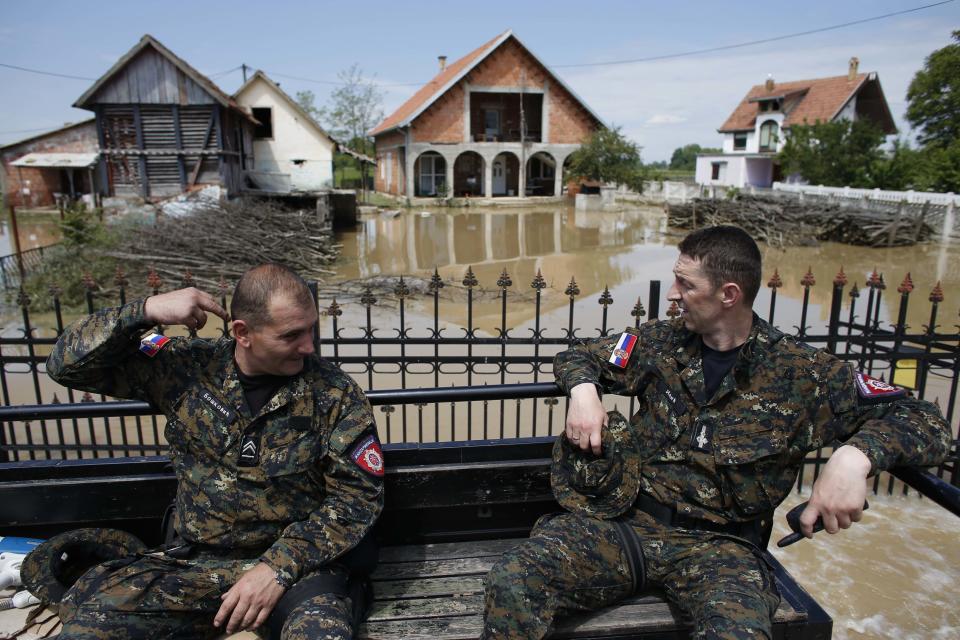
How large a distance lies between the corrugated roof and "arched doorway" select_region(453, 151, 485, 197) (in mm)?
19419

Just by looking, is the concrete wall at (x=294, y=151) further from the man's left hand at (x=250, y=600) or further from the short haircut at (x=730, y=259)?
the man's left hand at (x=250, y=600)

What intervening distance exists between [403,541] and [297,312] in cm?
114

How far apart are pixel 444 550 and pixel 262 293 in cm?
128

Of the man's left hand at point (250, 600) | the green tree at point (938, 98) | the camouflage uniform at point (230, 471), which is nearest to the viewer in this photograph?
the man's left hand at point (250, 600)

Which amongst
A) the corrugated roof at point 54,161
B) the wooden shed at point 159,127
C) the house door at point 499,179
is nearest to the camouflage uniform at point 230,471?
the wooden shed at point 159,127

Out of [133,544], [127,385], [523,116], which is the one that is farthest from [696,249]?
[523,116]

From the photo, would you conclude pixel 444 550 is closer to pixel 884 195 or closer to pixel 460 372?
pixel 460 372

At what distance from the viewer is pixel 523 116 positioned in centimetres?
3691

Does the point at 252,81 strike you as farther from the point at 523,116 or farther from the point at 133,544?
the point at 133,544

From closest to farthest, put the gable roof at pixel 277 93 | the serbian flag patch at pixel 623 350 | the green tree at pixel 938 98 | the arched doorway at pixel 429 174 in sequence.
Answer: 1. the serbian flag patch at pixel 623 350
2. the gable roof at pixel 277 93
3. the green tree at pixel 938 98
4. the arched doorway at pixel 429 174

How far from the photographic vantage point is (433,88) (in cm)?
3988

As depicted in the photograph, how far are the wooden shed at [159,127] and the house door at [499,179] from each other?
70.4 feet

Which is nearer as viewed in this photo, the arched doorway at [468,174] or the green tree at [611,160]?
the green tree at [611,160]

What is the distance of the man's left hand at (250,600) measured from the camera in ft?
6.29
